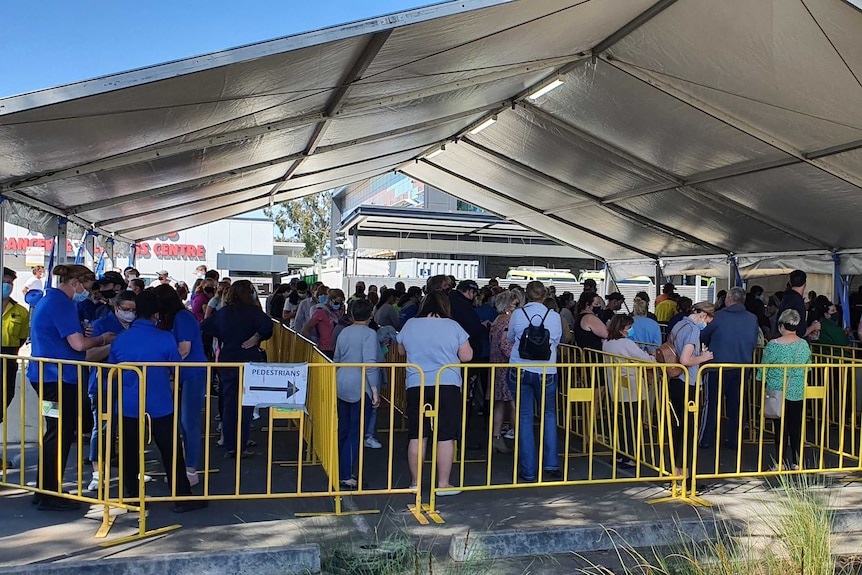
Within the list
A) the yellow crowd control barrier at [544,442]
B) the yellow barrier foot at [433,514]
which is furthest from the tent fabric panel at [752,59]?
the yellow barrier foot at [433,514]

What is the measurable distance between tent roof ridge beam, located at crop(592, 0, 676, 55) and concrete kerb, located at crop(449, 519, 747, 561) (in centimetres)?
463

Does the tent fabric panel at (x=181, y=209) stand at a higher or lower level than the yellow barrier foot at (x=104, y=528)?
higher

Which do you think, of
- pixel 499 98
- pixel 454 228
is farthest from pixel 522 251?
pixel 499 98

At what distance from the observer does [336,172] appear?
14.4 m

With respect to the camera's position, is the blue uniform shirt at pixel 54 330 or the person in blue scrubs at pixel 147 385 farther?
the blue uniform shirt at pixel 54 330

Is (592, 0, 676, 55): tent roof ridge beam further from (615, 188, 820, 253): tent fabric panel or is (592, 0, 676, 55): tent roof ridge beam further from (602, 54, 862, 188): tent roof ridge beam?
(615, 188, 820, 253): tent fabric panel

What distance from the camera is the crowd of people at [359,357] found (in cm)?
543

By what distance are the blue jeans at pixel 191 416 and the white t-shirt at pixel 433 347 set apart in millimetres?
1739

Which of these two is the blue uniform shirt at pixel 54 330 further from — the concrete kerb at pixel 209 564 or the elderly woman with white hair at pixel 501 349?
the elderly woman with white hair at pixel 501 349

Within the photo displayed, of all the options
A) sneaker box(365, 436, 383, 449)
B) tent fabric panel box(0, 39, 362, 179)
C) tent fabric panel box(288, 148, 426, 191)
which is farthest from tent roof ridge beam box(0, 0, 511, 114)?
tent fabric panel box(288, 148, 426, 191)

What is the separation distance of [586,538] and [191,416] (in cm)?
326

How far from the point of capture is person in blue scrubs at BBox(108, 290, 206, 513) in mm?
5188

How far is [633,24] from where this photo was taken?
7.50 m

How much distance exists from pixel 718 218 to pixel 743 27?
7.38m
